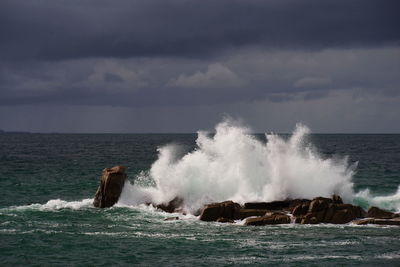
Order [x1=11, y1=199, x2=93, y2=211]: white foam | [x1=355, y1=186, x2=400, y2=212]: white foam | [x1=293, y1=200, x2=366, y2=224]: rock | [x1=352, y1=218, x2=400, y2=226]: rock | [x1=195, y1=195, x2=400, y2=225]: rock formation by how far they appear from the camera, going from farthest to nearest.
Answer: [x1=355, y1=186, x2=400, y2=212]: white foam < [x1=11, y1=199, x2=93, y2=211]: white foam < [x1=293, y1=200, x2=366, y2=224]: rock < [x1=195, y1=195, x2=400, y2=225]: rock formation < [x1=352, y1=218, x2=400, y2=226]: rock

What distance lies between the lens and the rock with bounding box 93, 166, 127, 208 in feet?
145

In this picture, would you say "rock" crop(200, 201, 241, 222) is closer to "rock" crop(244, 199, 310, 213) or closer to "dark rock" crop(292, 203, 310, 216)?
"rock" crop(244, 199, 310, 213)

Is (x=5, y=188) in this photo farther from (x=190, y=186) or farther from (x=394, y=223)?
(x=394, y=223)

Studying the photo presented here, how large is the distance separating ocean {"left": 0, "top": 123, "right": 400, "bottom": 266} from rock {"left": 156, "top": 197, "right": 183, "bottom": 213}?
2.13 ft

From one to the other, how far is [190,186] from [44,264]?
61.7 feet

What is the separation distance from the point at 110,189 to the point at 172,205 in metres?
5.38

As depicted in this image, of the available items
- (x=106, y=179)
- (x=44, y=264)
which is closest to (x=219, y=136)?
(x=106, y=179)

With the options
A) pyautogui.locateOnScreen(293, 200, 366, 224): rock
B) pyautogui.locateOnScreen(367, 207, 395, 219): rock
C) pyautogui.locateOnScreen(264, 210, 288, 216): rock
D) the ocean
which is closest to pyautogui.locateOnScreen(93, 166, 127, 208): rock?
the ocean

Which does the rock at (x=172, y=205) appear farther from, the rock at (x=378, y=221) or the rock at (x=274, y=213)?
the rock at (x=378, y=221)

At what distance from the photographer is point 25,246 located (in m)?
30.2

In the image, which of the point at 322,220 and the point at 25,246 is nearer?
the point at 25,246

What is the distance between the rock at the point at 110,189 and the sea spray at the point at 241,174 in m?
0.78

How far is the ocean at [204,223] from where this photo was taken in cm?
2798

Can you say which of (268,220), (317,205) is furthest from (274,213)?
(317,205)
